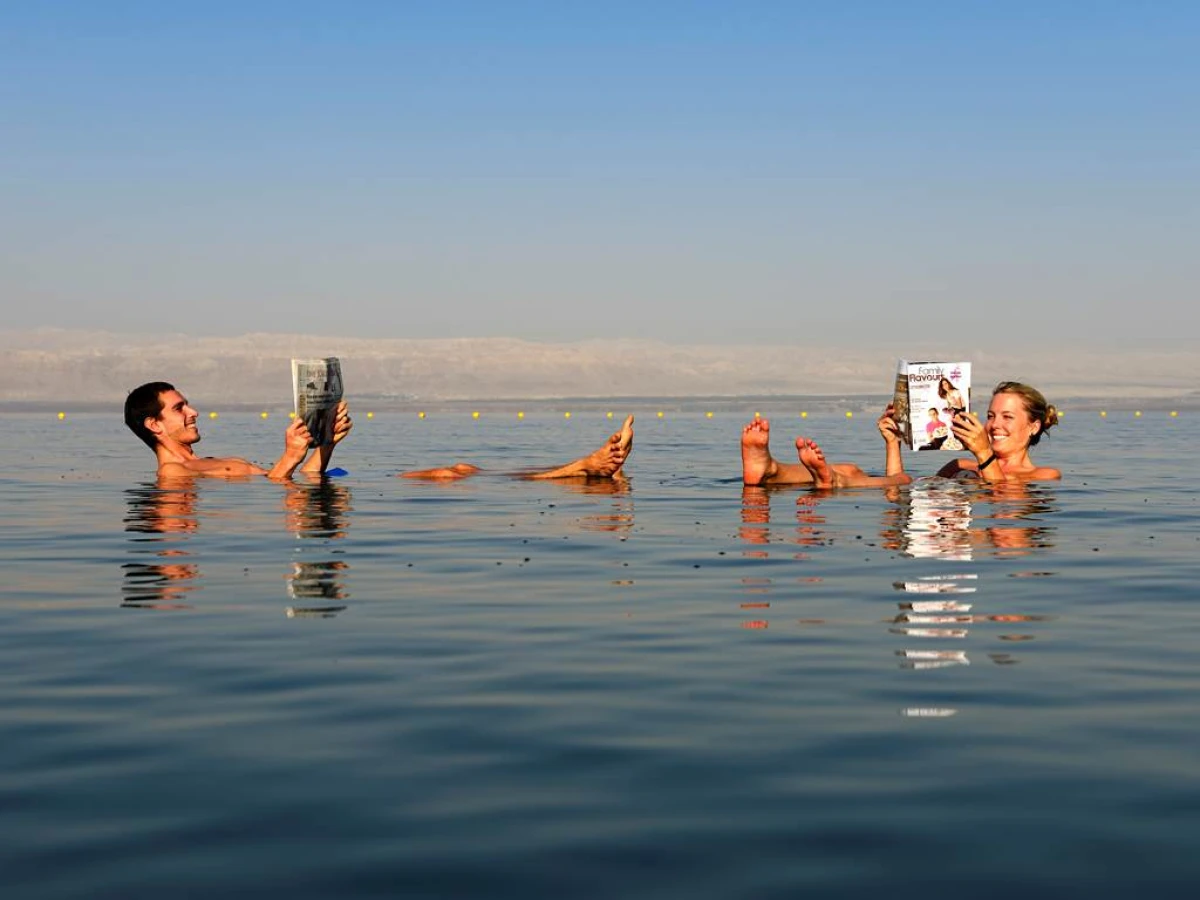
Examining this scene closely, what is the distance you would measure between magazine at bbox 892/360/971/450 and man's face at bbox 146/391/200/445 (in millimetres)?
8148

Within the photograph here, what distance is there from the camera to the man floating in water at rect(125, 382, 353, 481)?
18.2m

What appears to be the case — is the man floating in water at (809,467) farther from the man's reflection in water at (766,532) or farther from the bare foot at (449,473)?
the bare foot at (449,473)

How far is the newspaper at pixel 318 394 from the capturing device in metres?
17.6

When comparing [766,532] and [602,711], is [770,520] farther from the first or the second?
[602,711]

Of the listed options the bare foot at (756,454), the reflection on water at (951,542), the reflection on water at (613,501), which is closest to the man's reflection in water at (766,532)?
the bare foot at (756,454)

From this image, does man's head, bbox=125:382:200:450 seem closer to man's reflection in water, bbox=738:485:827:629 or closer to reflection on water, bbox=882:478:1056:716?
man's reflection in water, bbox=738:485:827:629

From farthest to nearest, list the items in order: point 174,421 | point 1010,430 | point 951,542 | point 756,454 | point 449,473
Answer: point 449,473
point 174,421
point 1010,430
point 756,454
point 951,542

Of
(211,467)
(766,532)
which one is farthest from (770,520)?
(211,467)

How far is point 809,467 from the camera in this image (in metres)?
18.1

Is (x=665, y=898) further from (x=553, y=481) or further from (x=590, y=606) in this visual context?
(x=553, y=481)

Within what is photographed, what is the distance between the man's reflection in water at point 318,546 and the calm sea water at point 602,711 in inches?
3.4

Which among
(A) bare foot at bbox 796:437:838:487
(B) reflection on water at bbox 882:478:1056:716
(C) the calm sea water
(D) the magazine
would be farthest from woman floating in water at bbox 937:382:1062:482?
(C) the calm sea water

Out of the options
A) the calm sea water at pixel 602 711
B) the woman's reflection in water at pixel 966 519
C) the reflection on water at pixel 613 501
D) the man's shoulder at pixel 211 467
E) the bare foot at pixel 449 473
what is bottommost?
the calm sea water at pixel 602 711

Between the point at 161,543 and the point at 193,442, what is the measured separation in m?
5.55
